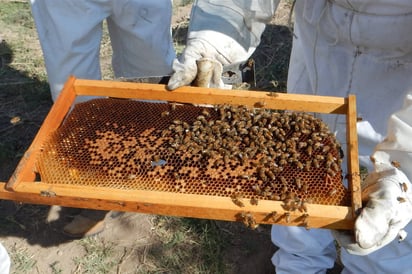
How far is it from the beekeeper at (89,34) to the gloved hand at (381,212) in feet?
9.81

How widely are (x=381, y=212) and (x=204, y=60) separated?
1.54 m

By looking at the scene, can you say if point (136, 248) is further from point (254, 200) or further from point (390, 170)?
point (390, 170)

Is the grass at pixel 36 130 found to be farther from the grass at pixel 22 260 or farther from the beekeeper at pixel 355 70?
the beekeeper at pixel 355 70

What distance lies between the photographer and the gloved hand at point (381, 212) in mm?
2385

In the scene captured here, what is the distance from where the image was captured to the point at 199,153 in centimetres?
285

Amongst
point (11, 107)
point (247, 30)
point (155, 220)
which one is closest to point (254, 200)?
point (247, 30)

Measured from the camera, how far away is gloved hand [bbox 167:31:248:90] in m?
3.13

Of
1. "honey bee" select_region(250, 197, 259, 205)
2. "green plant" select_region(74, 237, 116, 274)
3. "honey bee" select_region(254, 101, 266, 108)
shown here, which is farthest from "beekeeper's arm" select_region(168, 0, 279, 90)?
"green plant" select_region(74, 237, 116, 274)

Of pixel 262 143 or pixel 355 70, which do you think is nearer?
pixel 262 143

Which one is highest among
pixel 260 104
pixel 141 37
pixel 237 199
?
pixel 260 104

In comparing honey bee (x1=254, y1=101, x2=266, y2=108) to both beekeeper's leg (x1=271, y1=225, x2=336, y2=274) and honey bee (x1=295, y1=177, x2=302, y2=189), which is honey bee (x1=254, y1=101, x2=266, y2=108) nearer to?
honey bee (x1=295, y1=177, x2=302, y2=189)

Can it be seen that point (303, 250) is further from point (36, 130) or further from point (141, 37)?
point (36, 130)

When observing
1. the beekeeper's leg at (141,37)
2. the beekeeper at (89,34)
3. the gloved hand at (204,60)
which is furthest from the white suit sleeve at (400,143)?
the beekeeper at (89,34)

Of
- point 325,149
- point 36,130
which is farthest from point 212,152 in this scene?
point 36,130
